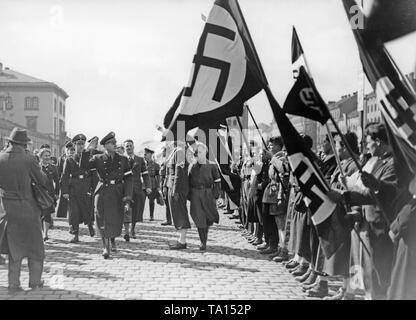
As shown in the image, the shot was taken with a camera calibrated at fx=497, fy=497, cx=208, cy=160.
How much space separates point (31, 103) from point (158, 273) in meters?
68.2

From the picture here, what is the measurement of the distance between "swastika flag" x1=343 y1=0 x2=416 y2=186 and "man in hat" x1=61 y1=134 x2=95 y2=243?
7468 millimetres

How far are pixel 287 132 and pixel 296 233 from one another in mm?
2428

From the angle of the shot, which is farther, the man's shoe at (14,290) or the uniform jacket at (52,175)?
the uniform jacket at (52,175)

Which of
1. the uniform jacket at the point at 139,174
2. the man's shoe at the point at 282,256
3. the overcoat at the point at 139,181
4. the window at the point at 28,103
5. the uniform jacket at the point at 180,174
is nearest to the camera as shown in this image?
the man's shoe at the point at 282,256

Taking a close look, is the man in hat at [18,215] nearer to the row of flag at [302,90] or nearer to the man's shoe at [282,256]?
the row of flag at [302,90]

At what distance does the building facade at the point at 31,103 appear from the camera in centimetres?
6625

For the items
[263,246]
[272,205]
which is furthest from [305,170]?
[263,246]

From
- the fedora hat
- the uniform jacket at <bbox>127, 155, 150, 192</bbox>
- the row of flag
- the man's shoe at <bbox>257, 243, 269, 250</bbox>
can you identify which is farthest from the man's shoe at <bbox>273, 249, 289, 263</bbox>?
the fedora hat

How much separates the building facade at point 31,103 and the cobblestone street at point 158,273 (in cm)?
6022

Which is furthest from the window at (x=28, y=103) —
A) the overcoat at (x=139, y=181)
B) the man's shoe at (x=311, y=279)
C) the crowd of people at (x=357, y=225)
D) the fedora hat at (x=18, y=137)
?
the man's shoe at (x=311, y=279)

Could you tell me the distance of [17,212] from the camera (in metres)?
6.46

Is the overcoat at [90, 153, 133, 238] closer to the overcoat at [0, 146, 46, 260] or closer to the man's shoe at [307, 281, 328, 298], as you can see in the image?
the overcoat at [0, 146, 46, 260]

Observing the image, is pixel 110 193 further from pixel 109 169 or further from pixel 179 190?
pixel 179 190
